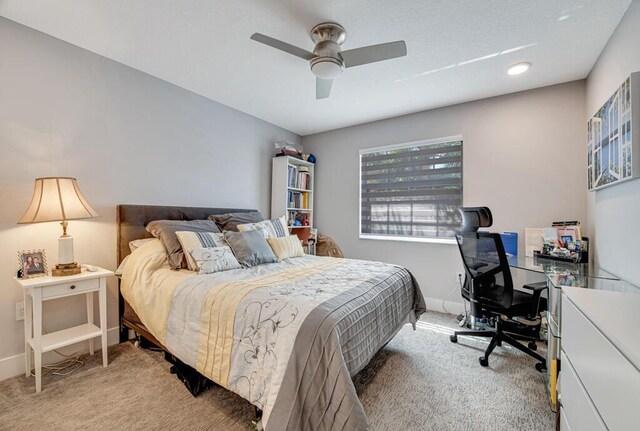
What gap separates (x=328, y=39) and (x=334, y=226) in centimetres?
270

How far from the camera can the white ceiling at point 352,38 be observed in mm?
1755

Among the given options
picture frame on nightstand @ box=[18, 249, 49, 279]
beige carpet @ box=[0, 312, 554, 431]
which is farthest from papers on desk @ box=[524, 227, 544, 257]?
picture frame on nightstand @ box=[18, 249, 49, 279]

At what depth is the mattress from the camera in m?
1.25

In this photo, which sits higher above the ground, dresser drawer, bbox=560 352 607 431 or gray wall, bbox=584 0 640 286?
gray wall, bbox=584 0 640 286

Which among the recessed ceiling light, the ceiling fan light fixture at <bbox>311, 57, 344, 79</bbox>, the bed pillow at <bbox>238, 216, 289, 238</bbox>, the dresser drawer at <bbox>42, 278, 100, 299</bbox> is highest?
the recessed ceiling light

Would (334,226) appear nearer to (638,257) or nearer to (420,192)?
(420,192)

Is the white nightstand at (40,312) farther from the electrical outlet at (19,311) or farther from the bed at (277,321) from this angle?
the bed at (277,321)

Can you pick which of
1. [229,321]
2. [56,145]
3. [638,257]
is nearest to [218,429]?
[229,321]

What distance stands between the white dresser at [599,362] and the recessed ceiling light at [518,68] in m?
2.09

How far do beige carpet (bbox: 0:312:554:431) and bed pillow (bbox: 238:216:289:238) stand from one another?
4.36ft

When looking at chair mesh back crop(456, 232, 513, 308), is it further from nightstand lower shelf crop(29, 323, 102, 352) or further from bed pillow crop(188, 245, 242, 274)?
nightstand lower shelf crop(29, 323, 102, 352)

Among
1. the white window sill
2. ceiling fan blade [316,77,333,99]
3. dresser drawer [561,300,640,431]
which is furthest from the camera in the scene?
the white window sill

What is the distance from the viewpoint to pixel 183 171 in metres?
2.95

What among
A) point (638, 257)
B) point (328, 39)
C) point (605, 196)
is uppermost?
point (328, 39)
